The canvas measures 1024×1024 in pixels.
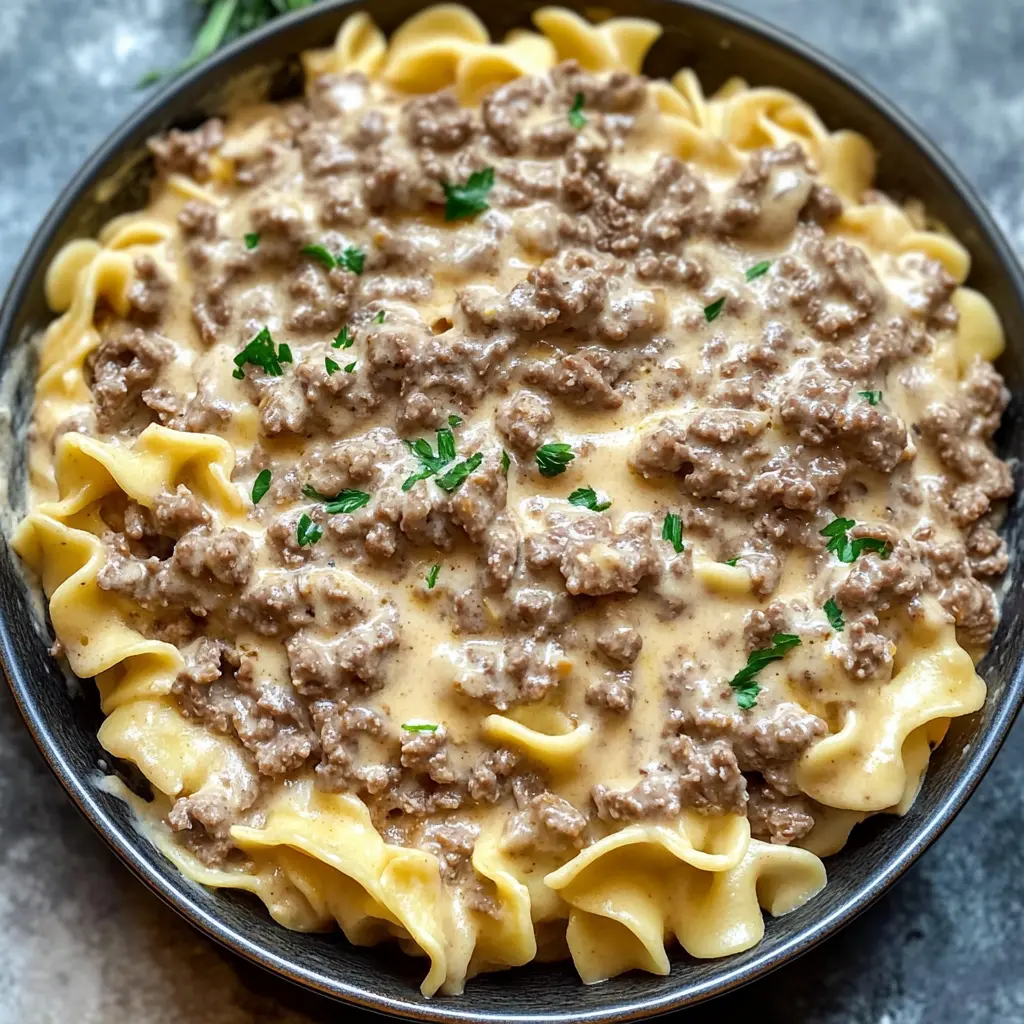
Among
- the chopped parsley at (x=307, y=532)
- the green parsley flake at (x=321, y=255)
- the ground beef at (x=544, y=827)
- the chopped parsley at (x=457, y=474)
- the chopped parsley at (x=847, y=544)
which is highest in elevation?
the chopped parsley at (x=847, y=544)

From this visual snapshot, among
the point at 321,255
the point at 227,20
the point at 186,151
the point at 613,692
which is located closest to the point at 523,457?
the point at 613,692

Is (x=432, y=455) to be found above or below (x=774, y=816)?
above

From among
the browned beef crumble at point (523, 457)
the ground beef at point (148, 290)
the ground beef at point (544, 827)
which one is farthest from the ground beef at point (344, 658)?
the ground beef at point (148, 290)

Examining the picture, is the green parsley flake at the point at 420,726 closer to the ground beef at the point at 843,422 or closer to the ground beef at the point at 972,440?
the ground beef at the point at 843,422

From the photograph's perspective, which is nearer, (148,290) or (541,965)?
(541,965)

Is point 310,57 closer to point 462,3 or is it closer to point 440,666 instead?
point 462,3

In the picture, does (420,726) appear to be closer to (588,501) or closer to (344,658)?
(344,658)

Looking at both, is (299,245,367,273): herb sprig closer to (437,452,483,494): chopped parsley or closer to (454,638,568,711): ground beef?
(437,452,483,494): chopped parsley
